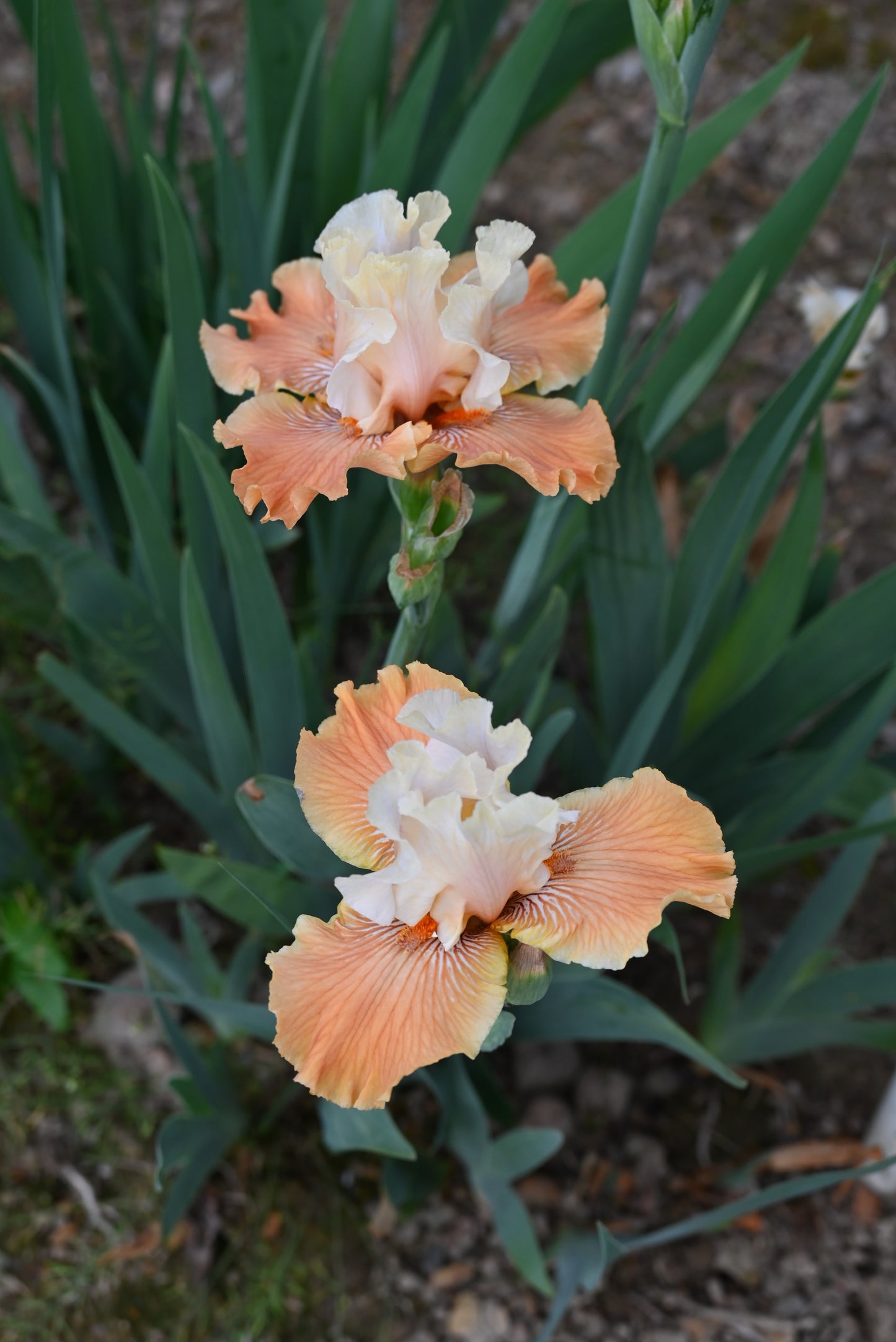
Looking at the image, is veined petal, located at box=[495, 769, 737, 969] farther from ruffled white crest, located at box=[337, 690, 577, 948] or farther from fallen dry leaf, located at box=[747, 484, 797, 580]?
fallen dry leaf, located at box=[747, 484, 797, 580]

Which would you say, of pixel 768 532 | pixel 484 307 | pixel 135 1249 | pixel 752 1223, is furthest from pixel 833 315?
pixel 135 1249

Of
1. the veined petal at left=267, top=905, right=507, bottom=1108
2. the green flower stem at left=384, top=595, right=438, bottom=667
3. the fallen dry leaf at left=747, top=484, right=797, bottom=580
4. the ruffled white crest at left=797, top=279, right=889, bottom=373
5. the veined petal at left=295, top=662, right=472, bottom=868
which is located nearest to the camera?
the veined petal at left=267, top=905, right=507, bottom=1108

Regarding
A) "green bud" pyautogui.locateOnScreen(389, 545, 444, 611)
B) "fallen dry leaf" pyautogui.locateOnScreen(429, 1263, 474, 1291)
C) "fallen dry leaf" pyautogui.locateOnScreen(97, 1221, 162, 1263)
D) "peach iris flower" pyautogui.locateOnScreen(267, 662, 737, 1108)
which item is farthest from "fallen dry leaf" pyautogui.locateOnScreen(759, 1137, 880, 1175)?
"green bud" pyautogui.locateOnScreen(389, 545, 444, 611)

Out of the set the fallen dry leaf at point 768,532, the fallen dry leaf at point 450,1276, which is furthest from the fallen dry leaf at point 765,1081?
the fallen dry leaf at point 768,532

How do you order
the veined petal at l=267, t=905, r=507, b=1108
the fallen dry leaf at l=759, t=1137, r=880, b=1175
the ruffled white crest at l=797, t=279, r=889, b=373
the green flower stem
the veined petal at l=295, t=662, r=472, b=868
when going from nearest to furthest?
the veined petal at l=267, t=905, r=507, b=1108
the veined petal at l=295, t=662, r=472, b=868
the green flower stem
the ruffled white crest at l=797, t=279, r=889, b=373
the fallen dry leaf at l=759, t=1137, r=880, b=1175

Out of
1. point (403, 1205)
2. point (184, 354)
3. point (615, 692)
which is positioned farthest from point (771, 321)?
point (403, 1205)

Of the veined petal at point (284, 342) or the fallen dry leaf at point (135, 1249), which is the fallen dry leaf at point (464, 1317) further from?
the veined petal at point (284, 342)
